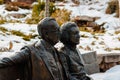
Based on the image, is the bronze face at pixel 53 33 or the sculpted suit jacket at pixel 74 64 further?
the sculpted suit jacket at pixel 74 64

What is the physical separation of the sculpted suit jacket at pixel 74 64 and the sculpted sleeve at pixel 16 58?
478 millimetres

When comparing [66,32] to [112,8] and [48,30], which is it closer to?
[48,30]

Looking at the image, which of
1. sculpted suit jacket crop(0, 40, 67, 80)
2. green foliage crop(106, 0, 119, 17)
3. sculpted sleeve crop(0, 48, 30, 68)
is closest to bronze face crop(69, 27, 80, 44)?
sculpted suit jacket crop(0, 40, 67, 80)

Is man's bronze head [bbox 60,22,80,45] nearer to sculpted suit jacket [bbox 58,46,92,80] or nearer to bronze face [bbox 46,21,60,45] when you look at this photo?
sculpted suit jacket [bbox 58,46,92,80]

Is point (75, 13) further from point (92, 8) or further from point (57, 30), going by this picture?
point (57, 30)

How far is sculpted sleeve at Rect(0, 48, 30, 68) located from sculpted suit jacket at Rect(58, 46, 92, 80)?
478 mm

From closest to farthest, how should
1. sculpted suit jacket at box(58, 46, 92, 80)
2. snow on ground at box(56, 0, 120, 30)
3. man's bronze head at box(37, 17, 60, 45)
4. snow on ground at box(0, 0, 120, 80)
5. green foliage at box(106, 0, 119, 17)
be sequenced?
man's bronze head at box(37, 17, 60, 45) → sculpted suit jacket at box(58, 46, 92, 80) → snow on ground at box(0, 0, 120, 80) → snow on ground at box(56, 0, 120, 30) → green foliage at box(106, 0, 119, 17)

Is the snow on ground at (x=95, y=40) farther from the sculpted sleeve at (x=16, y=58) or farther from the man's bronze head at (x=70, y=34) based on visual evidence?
the sculpted sleeve at (x=16, y=58)

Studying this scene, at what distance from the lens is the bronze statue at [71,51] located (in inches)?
121

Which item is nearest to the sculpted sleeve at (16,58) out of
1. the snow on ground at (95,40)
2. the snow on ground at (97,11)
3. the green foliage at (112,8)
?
the snow on ground at (95,40)

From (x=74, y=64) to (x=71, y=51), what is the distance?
0.13 meters

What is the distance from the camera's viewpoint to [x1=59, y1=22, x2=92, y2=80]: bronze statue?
3.08 m

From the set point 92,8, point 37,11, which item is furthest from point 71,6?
point 37,11

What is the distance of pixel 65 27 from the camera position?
123 inches
